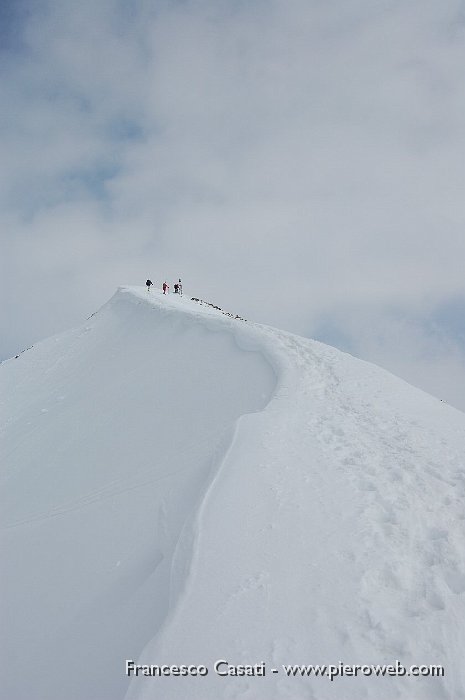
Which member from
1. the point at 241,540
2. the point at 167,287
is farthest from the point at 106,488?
the point at 167,287

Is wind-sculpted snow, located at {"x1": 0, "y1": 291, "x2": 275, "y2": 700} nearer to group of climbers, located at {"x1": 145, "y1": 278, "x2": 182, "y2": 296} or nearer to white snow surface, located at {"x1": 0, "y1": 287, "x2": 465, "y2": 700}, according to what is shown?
white snow surface, located at {"x1": 0, "y1": 287, "x2": 465, "y2": 700}

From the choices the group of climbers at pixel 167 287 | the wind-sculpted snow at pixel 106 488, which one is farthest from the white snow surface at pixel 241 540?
the group of climbers at pixel 167 287

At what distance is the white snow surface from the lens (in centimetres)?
483

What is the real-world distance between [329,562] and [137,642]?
2560 mm

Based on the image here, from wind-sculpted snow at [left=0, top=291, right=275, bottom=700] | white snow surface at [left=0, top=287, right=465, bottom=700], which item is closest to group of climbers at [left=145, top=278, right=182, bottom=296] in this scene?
wind-sculpted snow at [left=0, top=291, right=275, bottom=700]

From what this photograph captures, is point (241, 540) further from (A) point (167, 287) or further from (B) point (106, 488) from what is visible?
(A) point (167, 287)

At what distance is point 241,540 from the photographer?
20.9 ft

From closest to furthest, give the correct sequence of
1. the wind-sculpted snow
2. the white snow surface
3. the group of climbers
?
the white snow surface, the wind-sculpted snow, the group of climbers

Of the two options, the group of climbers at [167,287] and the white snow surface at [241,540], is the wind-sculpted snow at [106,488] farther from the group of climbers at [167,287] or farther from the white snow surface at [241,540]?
the group of climbers at [167,287]

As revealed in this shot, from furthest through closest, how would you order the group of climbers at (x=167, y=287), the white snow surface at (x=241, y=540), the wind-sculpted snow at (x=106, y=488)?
the group of climbers at (x=167, y=287) < the wind-sculpted snow at (x=106, y=488) < the white snow surface at (x=241, y=540)

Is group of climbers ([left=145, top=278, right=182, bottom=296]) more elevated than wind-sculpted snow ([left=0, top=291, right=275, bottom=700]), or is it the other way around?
group of climbers ([left=145, top=278, right=182, bottom=296])

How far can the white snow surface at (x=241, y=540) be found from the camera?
4828mm

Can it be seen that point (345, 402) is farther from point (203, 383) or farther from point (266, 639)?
point (266, 639)

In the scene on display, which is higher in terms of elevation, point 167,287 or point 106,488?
point 167,287
